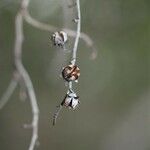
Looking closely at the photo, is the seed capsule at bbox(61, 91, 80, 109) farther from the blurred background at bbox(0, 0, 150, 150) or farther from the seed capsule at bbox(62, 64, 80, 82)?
the blurred background at bbox(0, 0, 150, 150)

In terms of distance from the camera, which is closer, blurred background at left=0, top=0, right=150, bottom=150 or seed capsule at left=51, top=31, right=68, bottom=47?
seed capsule at left=51, top=31, right=68, bottom=47

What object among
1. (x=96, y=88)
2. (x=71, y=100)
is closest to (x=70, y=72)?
(x=71, y=100)

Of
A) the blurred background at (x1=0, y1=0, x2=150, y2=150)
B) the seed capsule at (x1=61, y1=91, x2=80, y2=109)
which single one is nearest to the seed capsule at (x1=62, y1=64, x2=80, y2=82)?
the seed capsule at (x1=61, y1=91, x2=80, y2=109)

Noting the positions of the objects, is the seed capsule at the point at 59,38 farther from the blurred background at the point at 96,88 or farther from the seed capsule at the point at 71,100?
the blurred background at the point at 96,88

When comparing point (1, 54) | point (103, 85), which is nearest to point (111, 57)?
point (103, 85)

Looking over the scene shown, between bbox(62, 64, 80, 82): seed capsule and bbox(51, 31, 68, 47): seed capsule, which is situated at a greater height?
bbox(51, 31, 68, 47): seed capsule

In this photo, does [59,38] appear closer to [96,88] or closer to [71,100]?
[71,100]

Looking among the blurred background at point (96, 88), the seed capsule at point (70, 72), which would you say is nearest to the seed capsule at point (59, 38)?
the seed capsule at point (70, 72)

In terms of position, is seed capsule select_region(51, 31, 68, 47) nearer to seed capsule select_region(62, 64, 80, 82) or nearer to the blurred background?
seed capsule select_region(62, 64, 80, 82)

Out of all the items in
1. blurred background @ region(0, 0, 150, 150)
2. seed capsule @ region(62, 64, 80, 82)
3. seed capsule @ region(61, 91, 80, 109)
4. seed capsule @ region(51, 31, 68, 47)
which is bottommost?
seed capsule @ region(61, 91, 80, 109)
